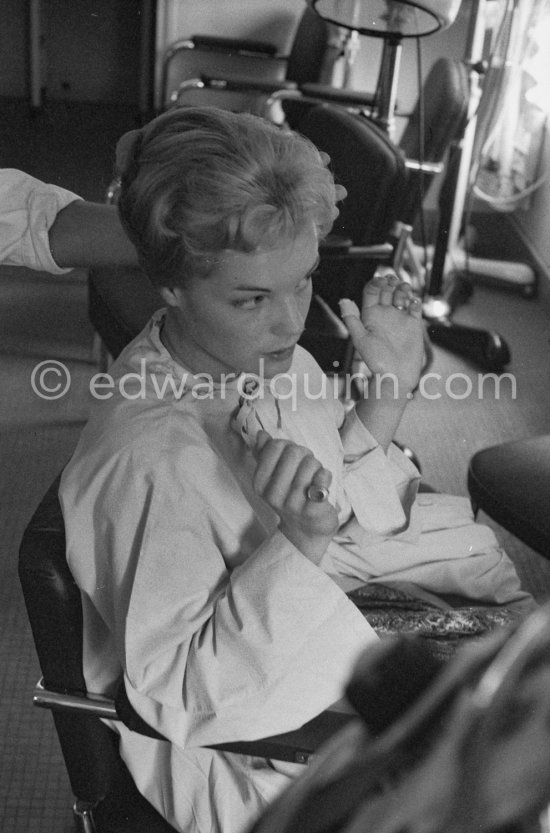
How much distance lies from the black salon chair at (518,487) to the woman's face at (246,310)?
61 cm

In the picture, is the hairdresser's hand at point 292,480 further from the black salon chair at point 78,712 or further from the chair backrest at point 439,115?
the chair backrest at point 439,115

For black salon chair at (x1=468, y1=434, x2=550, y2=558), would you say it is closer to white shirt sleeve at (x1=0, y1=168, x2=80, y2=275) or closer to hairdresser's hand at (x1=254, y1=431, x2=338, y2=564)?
hairdresser's hand at (x1=254, y1=431, x2=338, y2=564)

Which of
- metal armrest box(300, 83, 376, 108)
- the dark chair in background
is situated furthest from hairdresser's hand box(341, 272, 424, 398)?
the dark chair in background

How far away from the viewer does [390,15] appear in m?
2.33

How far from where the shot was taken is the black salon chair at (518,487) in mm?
1499

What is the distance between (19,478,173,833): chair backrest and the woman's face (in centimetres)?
24

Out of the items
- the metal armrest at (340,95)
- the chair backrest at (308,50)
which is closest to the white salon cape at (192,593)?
the metal armrest at (340,95)

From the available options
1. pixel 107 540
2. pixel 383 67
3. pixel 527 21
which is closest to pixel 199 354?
pixel 107 540

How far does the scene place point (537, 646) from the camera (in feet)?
0.69

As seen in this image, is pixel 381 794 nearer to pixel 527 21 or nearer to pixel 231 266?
pixel 231 266

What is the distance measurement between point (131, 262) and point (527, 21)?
2883 mm

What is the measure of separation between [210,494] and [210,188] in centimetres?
32

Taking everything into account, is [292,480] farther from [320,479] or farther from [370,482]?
[370,482]

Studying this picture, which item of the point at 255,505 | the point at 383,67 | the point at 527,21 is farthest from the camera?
the point at 527,21
